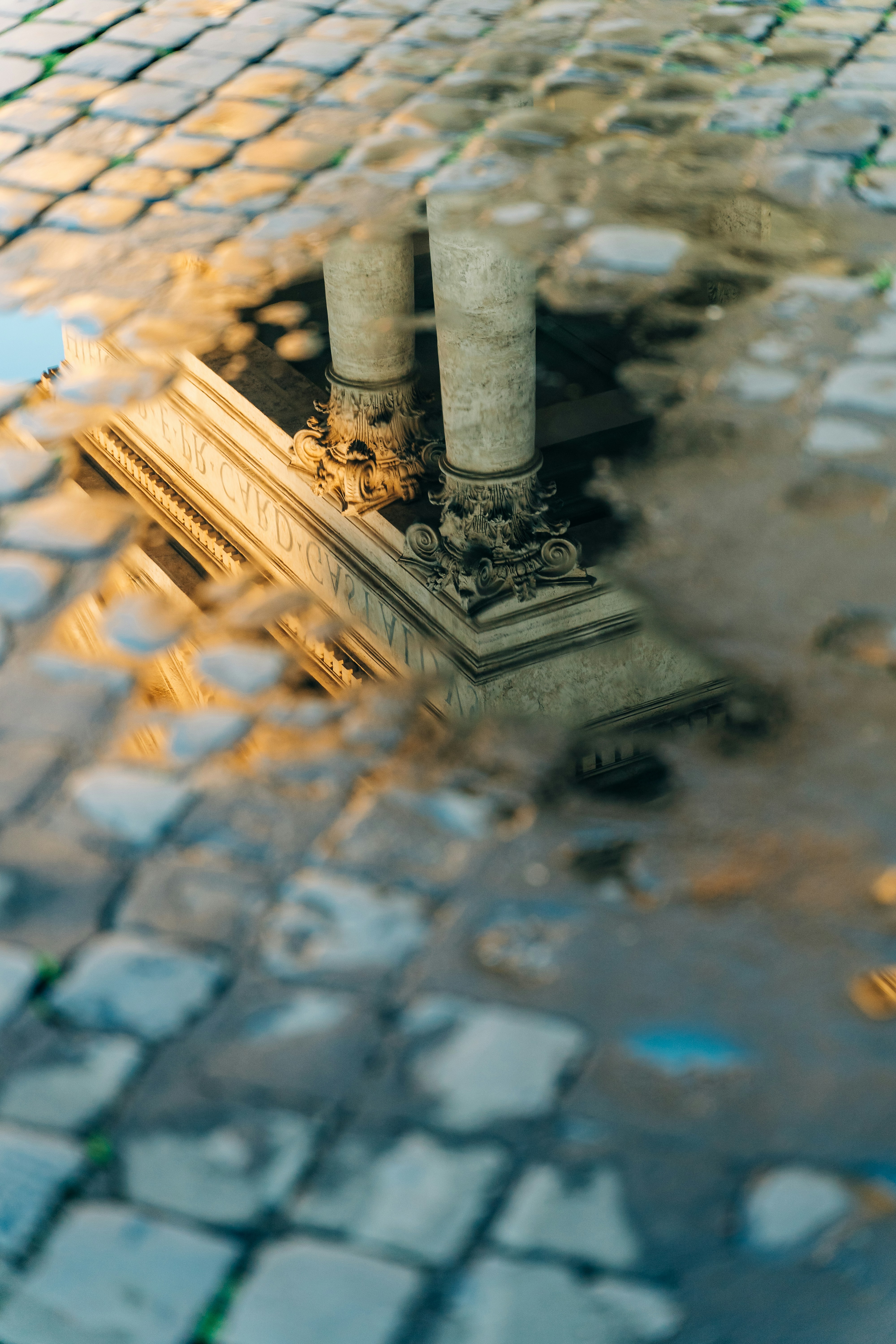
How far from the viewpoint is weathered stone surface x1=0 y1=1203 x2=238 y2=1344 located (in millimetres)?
1711

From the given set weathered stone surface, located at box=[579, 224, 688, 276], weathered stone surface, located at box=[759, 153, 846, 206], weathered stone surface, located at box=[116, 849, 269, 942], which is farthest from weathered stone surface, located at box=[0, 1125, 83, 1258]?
weathered stone surface, located at box=[759, 153, 846, 206]

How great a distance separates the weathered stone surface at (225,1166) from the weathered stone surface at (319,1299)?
3.3 inches

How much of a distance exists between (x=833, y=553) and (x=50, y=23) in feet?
15.5

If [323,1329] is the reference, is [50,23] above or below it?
above

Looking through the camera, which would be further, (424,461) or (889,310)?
(889,310)

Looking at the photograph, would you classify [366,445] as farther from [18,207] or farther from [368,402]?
[18,207]

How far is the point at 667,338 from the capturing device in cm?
361

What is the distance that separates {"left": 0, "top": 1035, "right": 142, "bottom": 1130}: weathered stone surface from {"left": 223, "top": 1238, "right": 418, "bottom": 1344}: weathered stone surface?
294 mm

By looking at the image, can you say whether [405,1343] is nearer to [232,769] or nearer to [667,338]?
[232,769]

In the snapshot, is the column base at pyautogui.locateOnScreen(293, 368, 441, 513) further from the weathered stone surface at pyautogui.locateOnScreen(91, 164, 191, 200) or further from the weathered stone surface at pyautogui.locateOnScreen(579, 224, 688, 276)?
the weathered stone surface at pyautogui.locateOnScreen(91, 164, 191, 200)

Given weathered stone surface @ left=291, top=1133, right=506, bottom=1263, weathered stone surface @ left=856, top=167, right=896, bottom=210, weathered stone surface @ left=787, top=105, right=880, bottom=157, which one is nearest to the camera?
weathered stone surface @ left=291, top=1133, right=506, bottom=1263

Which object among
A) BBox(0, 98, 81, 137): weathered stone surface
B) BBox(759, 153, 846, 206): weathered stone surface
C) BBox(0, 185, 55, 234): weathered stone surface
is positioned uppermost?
BBox(0, 98, 81, 137): weathered stone surface

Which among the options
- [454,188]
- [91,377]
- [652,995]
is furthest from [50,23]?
[652,995]

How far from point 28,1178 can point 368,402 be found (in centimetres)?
209
